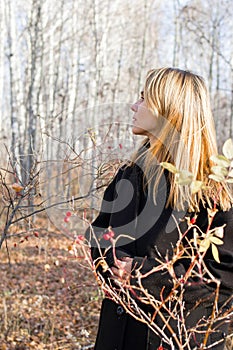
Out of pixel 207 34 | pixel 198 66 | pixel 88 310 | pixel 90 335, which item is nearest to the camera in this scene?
pixel 90 335

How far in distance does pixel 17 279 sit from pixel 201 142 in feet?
14.6

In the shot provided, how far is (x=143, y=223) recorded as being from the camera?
141cm

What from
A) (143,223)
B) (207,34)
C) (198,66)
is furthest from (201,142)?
(198,66)

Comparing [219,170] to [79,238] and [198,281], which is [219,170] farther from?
[198,281]

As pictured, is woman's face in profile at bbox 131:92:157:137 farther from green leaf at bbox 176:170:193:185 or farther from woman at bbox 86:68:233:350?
green leaf at bbox 176:170:193:185

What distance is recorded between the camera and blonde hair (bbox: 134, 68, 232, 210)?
134cm

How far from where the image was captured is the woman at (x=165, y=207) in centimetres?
133

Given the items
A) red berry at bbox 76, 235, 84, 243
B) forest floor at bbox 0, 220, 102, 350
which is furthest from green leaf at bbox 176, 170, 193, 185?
forest floor at bbox 0, 220, 102, 350

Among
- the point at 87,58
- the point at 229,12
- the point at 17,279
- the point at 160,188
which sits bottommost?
the point at 17,279

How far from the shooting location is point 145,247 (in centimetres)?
140

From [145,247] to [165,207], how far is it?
A: 0.14 meters

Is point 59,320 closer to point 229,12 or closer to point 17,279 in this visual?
point 17,279

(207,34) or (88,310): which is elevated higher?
(207,34)

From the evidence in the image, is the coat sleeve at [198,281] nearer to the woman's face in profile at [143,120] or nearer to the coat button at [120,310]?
the coat button at [120,310]
